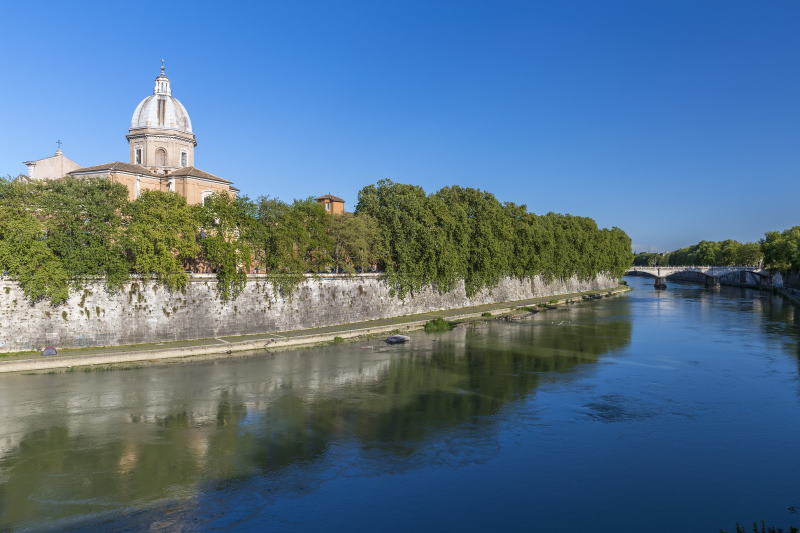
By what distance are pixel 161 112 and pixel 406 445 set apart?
52370mm

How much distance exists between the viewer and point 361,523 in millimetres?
13641

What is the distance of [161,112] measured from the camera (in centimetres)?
5878

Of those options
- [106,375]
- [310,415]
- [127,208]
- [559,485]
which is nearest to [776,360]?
[559,485]

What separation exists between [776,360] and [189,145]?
55.5 m

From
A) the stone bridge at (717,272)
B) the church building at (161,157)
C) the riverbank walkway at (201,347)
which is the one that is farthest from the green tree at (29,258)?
the stone bridge at (717,272)

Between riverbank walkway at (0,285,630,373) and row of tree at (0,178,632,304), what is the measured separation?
137 inches

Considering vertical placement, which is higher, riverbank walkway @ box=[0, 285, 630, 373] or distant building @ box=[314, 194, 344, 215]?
distant building @ box=[314, 194, 344, 215]

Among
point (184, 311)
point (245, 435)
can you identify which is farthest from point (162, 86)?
point (245, 435)

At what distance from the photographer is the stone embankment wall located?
30.1 meters

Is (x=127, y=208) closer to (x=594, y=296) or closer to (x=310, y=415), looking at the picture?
(x=310, y=415)

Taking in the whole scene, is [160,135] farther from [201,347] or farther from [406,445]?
[406,445]

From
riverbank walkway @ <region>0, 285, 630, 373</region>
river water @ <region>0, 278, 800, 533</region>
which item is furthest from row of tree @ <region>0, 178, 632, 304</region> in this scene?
river water @ <region>0, 278, 800, 533</region>

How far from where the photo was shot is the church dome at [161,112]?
5828 centimetres

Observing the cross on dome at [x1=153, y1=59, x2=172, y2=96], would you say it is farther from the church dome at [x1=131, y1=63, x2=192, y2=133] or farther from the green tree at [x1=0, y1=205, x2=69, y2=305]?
the green tree at [x1=0, y1=205, x2=69, y2=305]
